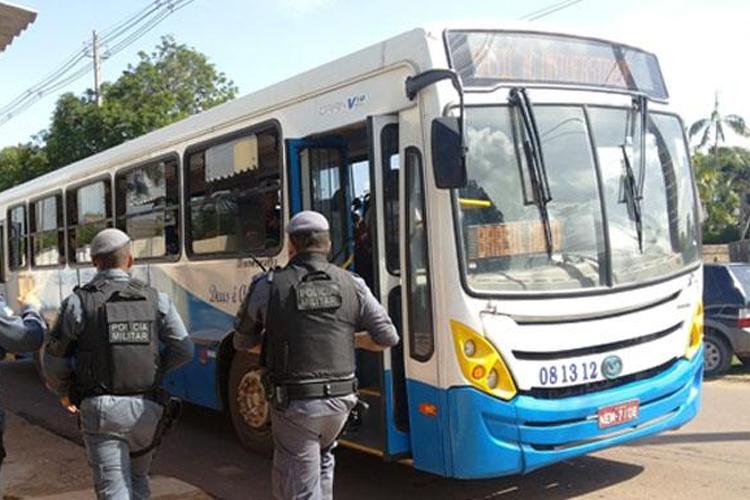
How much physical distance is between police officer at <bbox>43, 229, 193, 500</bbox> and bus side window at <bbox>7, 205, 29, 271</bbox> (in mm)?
9149

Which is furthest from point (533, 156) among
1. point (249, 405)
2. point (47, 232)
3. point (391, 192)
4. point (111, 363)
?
point (47, 232)

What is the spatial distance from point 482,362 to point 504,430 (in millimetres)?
411

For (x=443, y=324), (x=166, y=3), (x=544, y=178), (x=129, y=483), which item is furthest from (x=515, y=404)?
(x=166, y=3)

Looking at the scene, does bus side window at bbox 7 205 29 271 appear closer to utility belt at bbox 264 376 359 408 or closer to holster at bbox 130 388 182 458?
holster at bbox 130 388 182 458

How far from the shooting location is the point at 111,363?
3.82 m

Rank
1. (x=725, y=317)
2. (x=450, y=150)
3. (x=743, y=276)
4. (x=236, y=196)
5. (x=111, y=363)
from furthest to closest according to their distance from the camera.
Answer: (x=743, y=276)
(x=725, y=317)
(x=236, y=196)
(x=450, y=150)
(x=111, y=363)

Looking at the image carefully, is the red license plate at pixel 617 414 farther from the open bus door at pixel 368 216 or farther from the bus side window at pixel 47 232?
the bus side window at pixel 47 232

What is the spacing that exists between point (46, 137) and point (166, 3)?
1152cm

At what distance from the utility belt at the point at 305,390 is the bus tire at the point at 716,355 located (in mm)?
8025

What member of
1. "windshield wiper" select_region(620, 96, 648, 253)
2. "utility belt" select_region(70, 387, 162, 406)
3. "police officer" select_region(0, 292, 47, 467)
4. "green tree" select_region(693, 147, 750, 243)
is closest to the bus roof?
"windshield wiper" select_region(620, 96, 648, 253)

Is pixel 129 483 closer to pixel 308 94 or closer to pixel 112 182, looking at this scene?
pixel 308 94

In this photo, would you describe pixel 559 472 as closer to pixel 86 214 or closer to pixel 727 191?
pixel 86 214

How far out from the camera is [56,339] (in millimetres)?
3898

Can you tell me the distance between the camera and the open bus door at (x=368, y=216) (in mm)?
5121
